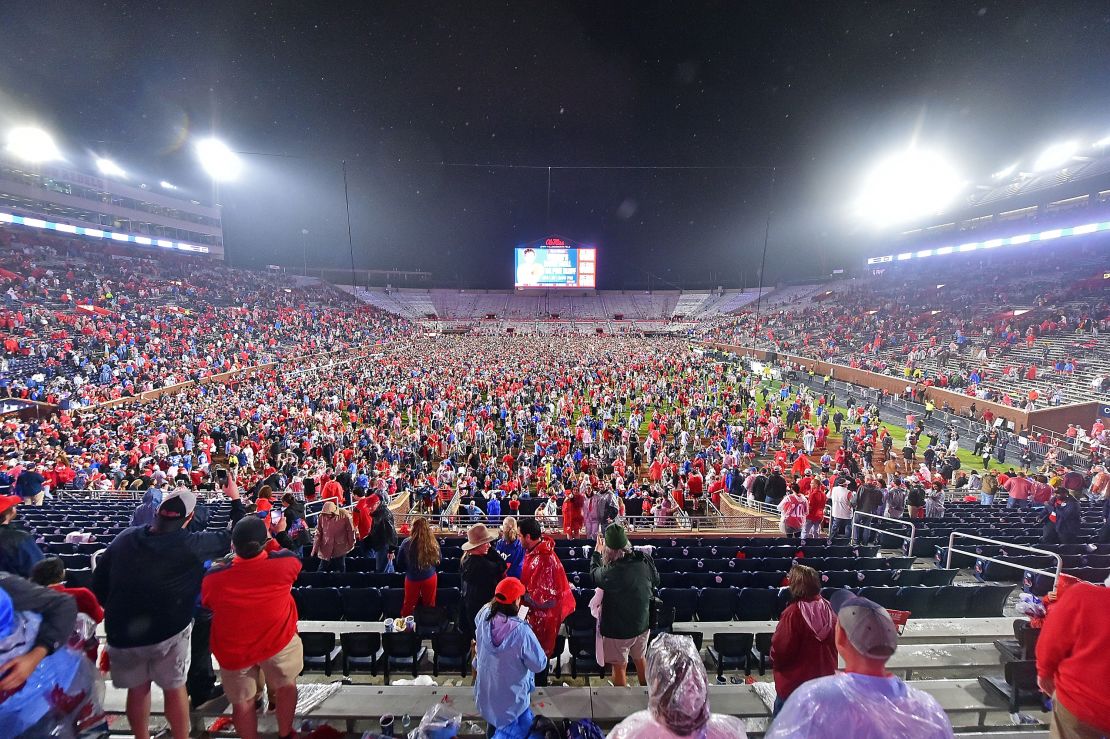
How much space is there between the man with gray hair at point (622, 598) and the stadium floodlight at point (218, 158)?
4410 cm

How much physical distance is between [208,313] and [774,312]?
188ft

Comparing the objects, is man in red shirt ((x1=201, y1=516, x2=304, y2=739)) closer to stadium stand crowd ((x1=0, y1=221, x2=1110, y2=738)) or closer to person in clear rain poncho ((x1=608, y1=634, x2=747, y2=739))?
stadium stand crowd ((x1=0, y1=221, x2=1110, y2=738))

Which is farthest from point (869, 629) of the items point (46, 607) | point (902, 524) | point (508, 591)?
point (902, 524)

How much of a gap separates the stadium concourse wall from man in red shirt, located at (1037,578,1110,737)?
2148cm

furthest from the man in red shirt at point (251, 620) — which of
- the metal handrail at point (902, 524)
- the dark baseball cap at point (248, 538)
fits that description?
the metal handrail at point (902, 524)

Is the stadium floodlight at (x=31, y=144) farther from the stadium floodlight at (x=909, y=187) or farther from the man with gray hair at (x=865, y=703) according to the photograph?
the stadium floodlight at (x=909, y=187)

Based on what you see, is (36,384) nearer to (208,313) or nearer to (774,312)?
(208,313)

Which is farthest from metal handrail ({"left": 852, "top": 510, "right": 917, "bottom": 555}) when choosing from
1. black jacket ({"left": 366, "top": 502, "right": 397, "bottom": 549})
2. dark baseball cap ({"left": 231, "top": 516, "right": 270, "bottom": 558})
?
dark baseball cap ({"left": 231, "top": 516, "right": 270, "bottom": 558})

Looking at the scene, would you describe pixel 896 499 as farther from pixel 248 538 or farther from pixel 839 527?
pixel 248 538

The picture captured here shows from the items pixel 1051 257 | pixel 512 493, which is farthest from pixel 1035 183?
pixel 512 493

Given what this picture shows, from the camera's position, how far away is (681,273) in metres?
83.2

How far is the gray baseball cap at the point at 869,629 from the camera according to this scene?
6.37ft

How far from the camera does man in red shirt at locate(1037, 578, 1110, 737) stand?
2.37 m

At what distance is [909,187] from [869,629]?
65.2 metres
